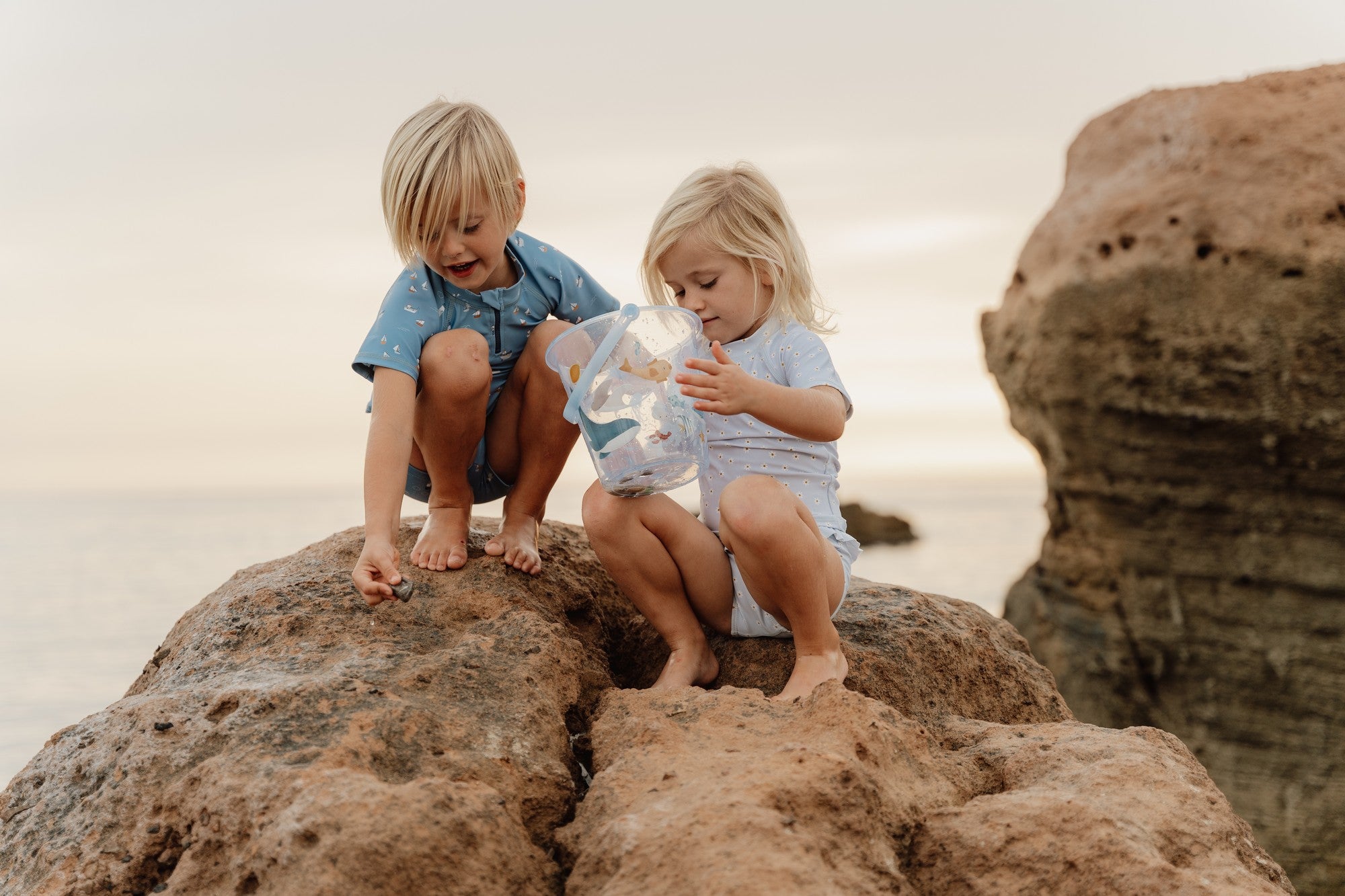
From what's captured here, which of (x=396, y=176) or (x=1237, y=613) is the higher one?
(x=396, y=176)

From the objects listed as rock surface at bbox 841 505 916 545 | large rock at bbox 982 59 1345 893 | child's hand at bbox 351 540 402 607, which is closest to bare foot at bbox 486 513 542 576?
child's hand at bbox 351 540 402 607

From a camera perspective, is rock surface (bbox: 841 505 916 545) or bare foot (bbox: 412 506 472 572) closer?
bare foot (bbox: 412 506 472 572)

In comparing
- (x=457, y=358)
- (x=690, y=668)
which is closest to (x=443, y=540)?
(x=457, y=358)

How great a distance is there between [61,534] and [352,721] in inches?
741

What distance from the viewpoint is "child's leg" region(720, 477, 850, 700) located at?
2502 millimetres

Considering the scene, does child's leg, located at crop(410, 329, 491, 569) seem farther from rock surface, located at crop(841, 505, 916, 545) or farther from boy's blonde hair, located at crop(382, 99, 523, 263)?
rock surface, located at crop(841, 505, 916, 545)

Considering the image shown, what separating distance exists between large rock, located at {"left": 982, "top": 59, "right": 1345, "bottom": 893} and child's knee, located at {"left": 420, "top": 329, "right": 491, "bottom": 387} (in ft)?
12.1

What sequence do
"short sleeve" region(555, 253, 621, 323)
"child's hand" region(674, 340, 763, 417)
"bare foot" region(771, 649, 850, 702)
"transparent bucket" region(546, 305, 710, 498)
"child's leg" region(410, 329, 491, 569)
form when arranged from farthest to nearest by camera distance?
"short sleeve" region(555, 253, 621, 323) → "child's leg" region(410, 329, 491, 569) → "transparent bucket" region(546, 305, 710, 498) → "bare foot" region(771, 649, 850, 702) → "child's hand" region(674, 340, 763, 417)

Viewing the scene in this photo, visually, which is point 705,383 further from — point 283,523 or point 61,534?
point 283,523

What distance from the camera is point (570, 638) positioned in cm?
251

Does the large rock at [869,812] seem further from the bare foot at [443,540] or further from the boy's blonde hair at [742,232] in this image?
the boy's blonde hair at [742,232]

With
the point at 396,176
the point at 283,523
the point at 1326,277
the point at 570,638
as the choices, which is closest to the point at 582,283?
the point at 396,176

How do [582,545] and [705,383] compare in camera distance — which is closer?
[705,383]

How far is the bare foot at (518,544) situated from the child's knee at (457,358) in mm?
425
